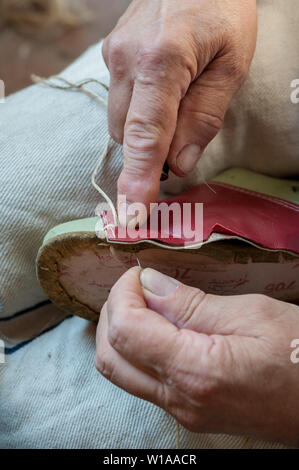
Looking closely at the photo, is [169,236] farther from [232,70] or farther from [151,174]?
[232,70]

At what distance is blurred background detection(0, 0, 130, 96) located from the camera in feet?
5.32

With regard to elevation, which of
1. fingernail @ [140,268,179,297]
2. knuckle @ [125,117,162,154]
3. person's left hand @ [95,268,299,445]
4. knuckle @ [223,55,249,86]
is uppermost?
knuckle @ [223,55,249,86]

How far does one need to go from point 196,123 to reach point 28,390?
1.52 feet

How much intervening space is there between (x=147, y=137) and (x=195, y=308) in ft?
0.73

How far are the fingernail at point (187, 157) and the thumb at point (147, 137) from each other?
3cm

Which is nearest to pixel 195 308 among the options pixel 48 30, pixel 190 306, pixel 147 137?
pixel 190 306

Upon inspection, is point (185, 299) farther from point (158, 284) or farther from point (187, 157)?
point (187, 157)

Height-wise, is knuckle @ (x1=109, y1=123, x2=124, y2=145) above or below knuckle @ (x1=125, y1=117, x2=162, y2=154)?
below

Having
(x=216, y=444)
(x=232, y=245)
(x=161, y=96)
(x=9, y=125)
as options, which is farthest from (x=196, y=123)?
(x=216, y=444)

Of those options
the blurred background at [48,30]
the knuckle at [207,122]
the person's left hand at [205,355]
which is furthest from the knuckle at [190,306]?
the blurred background at [48,30]

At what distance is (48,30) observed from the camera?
1.68m

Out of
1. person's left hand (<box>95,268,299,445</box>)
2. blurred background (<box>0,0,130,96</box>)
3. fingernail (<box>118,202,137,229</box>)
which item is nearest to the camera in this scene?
person's left hand (<box>95,268,299,445</box>)

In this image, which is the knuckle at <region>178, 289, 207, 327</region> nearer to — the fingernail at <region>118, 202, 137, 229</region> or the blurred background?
the fingernail at <region>118, 202, 137, 229</region>

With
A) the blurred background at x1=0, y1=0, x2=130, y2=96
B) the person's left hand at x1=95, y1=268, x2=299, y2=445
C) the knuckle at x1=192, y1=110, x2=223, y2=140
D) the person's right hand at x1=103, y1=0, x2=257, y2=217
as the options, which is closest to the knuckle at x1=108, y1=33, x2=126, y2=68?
the person's right hand at x1=103, y1=0, x2=257, y2=217
